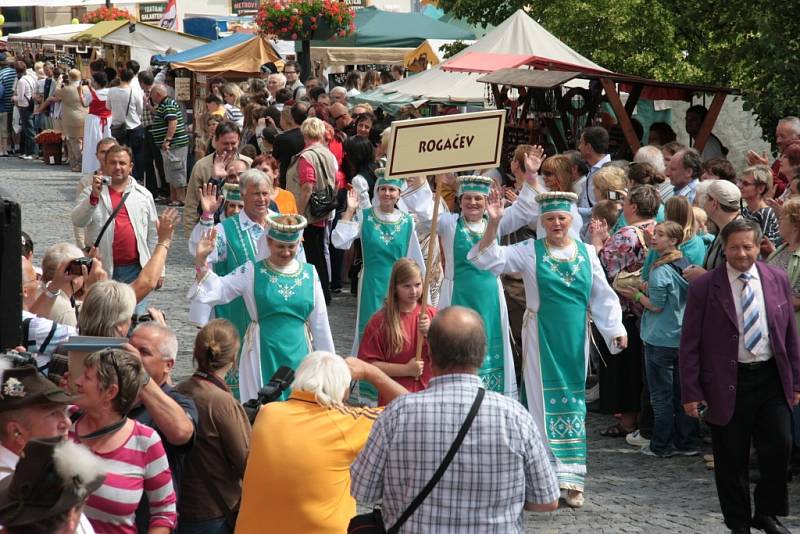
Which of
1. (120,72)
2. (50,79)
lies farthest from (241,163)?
(50,79)

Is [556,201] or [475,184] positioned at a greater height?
[556,201]

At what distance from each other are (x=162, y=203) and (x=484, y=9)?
571 centimetres

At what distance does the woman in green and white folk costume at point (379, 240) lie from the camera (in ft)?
31.7

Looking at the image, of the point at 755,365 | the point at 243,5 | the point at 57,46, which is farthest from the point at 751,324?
the point at 243,5

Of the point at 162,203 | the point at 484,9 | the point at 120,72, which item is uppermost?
the point at 484,9

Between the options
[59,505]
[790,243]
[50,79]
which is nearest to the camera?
[59,505]

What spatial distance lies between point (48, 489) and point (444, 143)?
3955 millimetres

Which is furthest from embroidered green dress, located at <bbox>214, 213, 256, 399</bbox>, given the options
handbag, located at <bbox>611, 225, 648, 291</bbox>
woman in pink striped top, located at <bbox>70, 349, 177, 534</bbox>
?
woman in pink striped top, located at <bbox>70, 349, 177, 534</bbox>

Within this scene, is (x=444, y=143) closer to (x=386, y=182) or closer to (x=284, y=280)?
(x=284, y=280)

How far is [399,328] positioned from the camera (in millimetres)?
7125

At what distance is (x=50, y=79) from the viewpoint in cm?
2439

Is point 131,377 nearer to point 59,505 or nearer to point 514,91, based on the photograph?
point 59,505

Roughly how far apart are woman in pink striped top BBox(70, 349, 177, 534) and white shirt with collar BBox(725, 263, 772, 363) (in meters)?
3.42

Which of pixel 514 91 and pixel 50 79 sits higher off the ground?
pixel 514 91
